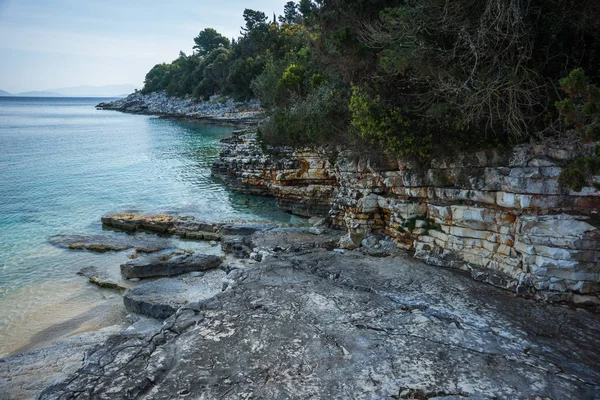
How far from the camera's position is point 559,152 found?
8992mm

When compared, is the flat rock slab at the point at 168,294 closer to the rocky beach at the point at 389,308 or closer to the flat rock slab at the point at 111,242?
the rocky beach at the point at 389,308

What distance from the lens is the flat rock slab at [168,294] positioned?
1147 cm

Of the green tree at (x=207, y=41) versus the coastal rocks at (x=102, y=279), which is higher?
the green tree at (x=207, y=41)

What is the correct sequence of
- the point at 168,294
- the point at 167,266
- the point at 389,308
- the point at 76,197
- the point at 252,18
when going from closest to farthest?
the point at 389,308 → the point at 168,294 → the point at 167,266 → the point at 76,197 → the point at 252,18

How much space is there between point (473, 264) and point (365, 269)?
2904 millimetres

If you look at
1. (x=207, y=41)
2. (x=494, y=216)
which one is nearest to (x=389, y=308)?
(x=494, y=216)

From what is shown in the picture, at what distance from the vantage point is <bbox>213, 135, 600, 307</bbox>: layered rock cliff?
8.88 metres

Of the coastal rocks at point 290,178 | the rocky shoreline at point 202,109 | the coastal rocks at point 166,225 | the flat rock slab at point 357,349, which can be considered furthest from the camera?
the rocky shoreline at point 202,109

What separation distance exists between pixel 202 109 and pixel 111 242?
57.6 metres

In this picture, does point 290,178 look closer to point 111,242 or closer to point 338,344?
point 111,242

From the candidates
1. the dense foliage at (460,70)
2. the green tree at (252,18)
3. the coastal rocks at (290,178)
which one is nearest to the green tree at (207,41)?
the green tree at (252,18)

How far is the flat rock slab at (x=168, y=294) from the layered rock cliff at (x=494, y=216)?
556 cm

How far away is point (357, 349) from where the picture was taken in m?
7.61

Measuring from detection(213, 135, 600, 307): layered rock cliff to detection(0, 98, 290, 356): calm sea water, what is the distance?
788 cm
